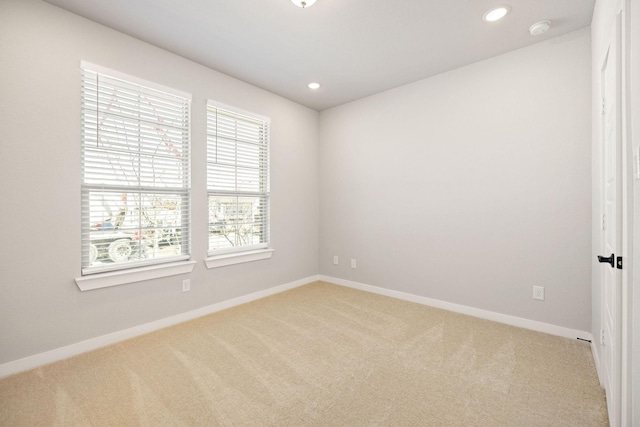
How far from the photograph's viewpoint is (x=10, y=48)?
2045 millimetres

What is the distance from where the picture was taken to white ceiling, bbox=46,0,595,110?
87.6 inches

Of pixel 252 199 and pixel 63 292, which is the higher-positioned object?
pixel 252 199

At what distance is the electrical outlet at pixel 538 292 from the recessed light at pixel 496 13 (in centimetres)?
242

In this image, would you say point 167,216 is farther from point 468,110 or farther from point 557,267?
point 557,267

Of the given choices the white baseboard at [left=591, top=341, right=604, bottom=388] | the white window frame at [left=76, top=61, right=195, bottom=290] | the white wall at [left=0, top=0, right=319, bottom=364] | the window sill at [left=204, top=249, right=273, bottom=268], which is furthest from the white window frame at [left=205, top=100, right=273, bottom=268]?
the white baseboard at [left=591, top=341, right=604, bottom=388]

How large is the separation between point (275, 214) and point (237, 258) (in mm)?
819

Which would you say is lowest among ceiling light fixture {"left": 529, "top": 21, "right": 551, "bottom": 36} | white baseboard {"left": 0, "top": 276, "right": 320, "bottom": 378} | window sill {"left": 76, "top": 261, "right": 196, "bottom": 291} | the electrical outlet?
white baseboard {"left": 0, "top": 276, "right": 320, "bottom": 378}

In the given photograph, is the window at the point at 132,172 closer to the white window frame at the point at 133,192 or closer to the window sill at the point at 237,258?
the white window frame at the point at 133,192

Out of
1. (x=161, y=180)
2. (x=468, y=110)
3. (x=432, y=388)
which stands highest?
(x=468, y=110)

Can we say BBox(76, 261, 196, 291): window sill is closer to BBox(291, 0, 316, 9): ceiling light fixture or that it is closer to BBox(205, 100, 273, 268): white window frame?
BBox(205, 100, 273, 268): white window frame

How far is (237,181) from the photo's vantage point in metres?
3.54

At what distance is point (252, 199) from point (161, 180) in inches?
44.7

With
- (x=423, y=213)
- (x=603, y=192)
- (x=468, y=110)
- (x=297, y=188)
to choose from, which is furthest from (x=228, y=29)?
(x=603, y=192)

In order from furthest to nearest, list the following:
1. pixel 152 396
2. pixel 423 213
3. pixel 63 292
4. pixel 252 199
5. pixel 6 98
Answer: pixel 252 199 < pixel 423 213 < pixel 63 292 < pixel 6 98 < pixel 152 396
